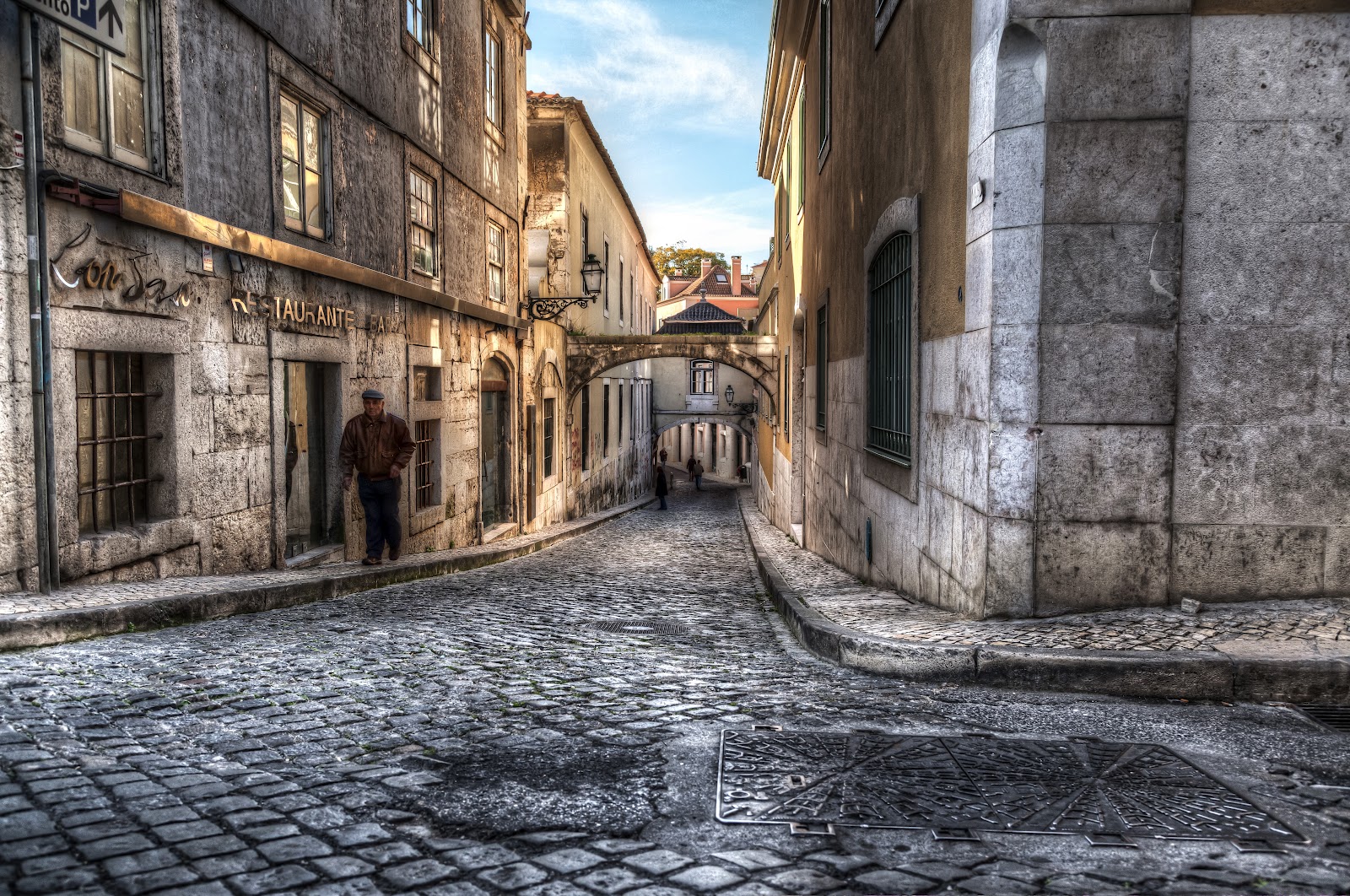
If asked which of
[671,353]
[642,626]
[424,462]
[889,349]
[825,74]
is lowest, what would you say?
[642,626]

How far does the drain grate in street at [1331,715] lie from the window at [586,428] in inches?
786

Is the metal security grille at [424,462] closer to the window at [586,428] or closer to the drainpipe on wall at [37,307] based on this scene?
the drainpipe on wall at [37,307]

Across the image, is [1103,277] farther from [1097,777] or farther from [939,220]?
[1097,777]

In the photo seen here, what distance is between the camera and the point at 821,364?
13531mm

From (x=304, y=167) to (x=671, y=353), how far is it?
13.5m

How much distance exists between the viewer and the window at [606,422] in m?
26.9

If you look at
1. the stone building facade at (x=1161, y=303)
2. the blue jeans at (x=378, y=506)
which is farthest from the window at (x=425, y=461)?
the stone building facade at (x=1161, y=303)

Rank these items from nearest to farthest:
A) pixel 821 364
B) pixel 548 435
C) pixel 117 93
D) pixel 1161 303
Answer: pixel 1161 303 → pixel 117 93 → pixel 821 364 → pixel 548 435

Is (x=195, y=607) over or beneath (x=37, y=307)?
beneath

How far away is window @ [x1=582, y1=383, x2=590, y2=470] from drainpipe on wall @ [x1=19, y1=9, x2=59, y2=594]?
58.1 ft

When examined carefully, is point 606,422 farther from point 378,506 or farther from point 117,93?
point 117,93

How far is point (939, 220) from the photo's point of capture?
6176mm

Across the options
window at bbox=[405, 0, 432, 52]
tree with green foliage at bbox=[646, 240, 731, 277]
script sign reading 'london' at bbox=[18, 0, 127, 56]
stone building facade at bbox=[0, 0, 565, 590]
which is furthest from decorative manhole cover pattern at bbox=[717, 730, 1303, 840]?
tree with green foliage at bbox=[646, 240, 731, 277]

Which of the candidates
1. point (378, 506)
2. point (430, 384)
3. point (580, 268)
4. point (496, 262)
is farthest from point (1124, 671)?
point (580, 268)
